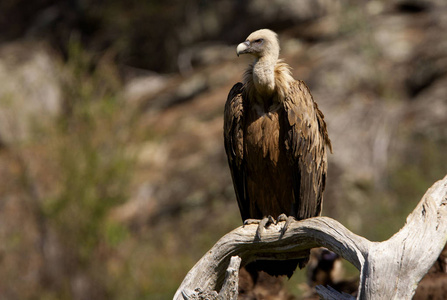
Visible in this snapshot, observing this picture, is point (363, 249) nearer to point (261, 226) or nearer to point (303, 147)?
point (261, 226)

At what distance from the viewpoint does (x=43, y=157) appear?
13930mm

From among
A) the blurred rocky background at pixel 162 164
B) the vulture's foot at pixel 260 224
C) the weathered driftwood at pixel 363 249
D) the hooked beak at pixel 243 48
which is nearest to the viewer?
the weathered driftwood at pixel 363 249


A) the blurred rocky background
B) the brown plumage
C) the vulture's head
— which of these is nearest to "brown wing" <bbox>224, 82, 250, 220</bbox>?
the brown plumage

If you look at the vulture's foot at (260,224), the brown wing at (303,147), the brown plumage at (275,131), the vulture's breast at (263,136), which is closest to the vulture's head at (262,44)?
the brown plumage at (275,131)

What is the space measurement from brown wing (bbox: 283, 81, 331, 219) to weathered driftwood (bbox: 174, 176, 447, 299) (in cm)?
55

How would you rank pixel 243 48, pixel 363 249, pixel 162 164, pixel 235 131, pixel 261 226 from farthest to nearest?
pixel 162 164 → pixel 235 131 → pixel 243 48 → pixel 261 226 → pixel 363 249

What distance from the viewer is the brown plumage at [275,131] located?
16.2 feet

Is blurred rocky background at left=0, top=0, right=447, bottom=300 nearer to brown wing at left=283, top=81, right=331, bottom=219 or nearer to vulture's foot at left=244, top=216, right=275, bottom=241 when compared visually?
brown wing at left=283, top=81, right=331, bottom=219

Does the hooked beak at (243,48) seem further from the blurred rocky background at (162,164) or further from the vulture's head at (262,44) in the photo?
the blurred rocky background at (162,164)

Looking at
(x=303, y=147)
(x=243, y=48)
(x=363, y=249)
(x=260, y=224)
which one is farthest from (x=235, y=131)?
(x=363, y=249)

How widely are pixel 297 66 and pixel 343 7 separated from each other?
A: 230cm

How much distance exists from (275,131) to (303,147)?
0.24 meters

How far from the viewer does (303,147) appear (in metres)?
5.00

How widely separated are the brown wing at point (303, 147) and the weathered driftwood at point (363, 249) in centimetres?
55
